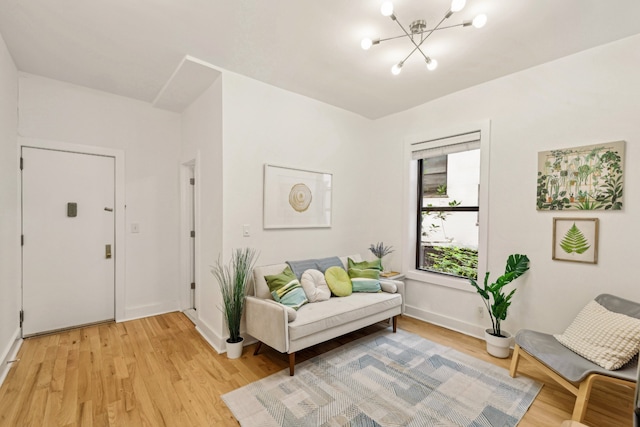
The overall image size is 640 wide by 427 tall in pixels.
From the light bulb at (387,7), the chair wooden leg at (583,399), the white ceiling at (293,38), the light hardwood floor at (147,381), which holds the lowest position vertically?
the light hardwood floor at (147,381)

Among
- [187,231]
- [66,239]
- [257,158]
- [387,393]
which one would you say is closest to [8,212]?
[66,239]

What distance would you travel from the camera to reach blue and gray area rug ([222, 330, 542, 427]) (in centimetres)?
187

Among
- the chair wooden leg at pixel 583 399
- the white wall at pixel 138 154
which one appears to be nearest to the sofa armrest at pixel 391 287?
the chair wooden leg at pixel 583 399

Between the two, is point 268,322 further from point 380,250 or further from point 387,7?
point 387,7

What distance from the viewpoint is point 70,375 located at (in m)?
2.30

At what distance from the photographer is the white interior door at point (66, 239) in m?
2.98

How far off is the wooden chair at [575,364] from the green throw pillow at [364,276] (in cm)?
141

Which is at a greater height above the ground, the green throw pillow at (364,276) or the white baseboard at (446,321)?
the green throw pillow at (364,276)

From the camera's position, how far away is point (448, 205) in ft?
12.0

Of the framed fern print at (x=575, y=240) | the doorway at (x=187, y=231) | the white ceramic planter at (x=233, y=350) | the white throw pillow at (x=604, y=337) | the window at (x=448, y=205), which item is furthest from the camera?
the doorway at (x=187, y=231)

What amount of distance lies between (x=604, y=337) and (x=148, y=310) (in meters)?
4.50

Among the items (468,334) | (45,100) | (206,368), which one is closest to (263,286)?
(206,368)

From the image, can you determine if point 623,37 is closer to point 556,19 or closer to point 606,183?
point 556,19

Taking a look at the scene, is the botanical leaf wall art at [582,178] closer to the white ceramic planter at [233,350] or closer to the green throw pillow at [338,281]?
the green throw pillow at [338,281]
